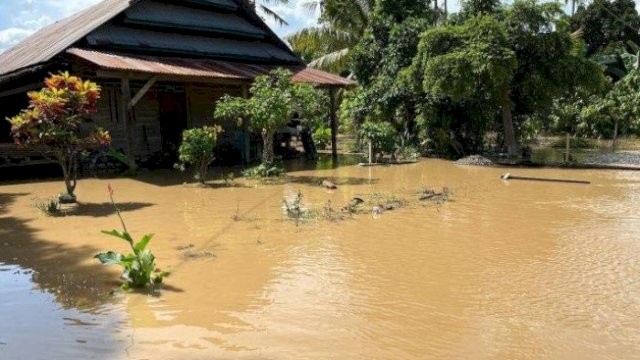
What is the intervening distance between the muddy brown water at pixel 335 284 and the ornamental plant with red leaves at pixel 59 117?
1220 mm

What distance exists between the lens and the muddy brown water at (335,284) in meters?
4.22

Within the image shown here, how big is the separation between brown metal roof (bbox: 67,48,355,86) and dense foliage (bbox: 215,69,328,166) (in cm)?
152

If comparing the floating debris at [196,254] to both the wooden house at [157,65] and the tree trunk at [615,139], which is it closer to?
the wooden house at [157,65]

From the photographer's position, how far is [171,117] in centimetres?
1803

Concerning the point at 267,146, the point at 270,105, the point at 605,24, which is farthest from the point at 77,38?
the point at 605,24

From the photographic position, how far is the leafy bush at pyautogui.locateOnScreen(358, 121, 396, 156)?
683 inches

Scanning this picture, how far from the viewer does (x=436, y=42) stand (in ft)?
57.3

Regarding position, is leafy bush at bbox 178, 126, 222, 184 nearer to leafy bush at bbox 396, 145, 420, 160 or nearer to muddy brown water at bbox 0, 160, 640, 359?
muddy brown water at bbox 0, 160, 640, 359

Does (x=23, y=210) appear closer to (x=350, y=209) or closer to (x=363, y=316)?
(x=350, y=209)

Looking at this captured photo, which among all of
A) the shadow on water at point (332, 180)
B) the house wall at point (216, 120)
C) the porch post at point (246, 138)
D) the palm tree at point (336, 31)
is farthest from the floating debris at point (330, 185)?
the palm tree at point (336, 31)

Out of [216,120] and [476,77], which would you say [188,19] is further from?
[476,77]

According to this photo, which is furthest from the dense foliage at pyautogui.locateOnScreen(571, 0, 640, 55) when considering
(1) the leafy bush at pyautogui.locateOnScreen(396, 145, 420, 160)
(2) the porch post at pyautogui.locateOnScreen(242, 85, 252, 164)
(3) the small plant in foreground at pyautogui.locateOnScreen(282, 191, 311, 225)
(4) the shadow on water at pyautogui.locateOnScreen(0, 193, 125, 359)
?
(4) the shadow on water at pyautogui.locateOnScreen(0, 193, 125, 359)

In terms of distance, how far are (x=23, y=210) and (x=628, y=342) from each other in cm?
963

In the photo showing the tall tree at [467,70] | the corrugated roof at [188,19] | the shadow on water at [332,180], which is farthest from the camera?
the corrugated roof at [188,19]
